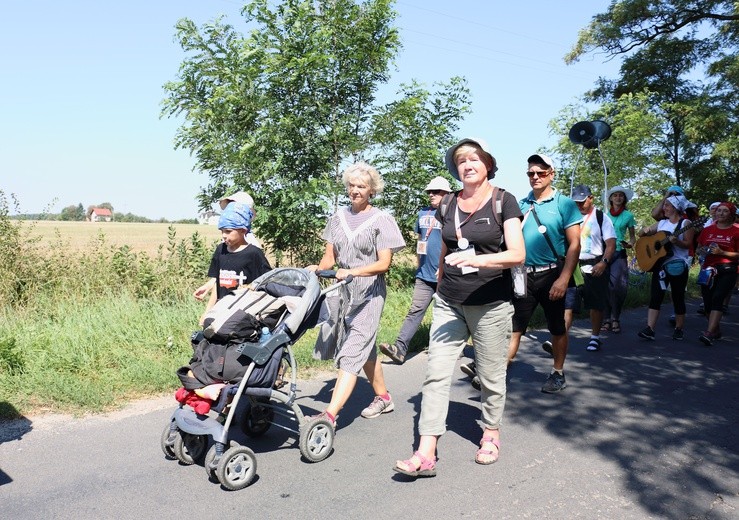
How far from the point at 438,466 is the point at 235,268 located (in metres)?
2.13

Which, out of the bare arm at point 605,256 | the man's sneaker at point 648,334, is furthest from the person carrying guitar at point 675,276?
the bare arm at point 605,256

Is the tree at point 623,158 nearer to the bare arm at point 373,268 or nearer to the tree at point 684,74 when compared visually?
the tree at point 684,74

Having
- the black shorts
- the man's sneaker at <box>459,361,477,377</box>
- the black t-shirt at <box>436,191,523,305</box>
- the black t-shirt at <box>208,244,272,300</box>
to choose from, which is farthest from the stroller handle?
the man's sneaker at <box>459,361,477,377</box>

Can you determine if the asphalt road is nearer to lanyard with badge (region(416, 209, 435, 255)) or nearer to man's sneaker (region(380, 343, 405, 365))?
man's sneaker (region(380, 343, 405, 365))

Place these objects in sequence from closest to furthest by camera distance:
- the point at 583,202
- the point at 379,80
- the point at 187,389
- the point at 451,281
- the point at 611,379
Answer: the point at 187,389, the point at 451,281, the point at 611,379, the point at 583,202, the point at 379,80

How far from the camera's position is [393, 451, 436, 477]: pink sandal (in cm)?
365

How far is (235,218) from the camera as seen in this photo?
4.78 m

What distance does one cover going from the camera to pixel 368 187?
4.63m

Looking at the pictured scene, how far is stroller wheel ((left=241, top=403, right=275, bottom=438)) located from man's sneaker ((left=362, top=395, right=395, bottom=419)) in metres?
0.82

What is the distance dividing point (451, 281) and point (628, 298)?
844cm

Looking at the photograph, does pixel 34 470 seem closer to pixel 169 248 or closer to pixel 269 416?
pixel 269 416

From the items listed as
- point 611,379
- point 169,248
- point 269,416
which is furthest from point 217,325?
point 169,248

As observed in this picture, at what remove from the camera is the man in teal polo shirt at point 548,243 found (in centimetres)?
524

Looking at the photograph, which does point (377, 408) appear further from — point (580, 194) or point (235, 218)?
point (580, 194)
